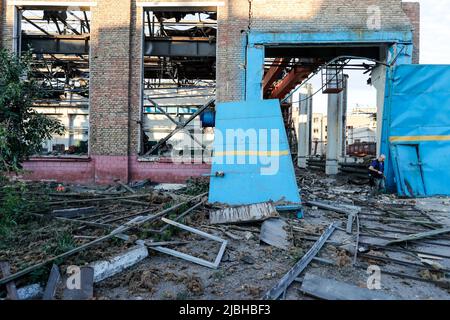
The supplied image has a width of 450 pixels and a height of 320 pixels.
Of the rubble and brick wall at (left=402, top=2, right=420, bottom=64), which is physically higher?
brick wall at (left=402, top=2, right=420, bottom=64)

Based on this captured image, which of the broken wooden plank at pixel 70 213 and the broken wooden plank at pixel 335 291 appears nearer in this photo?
the broken wooden plank at pixel 335 291

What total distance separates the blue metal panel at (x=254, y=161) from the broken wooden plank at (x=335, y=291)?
3.11 m

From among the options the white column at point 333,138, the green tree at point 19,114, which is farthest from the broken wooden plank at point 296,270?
the white column at point 333,138

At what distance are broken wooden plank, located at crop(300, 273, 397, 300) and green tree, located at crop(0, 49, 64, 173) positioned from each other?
4815 millimetres

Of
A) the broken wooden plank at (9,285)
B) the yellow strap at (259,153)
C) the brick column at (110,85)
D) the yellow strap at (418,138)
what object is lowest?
the broken wooden plank at (9,285)

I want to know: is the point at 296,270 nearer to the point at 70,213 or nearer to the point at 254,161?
the point at 254,161

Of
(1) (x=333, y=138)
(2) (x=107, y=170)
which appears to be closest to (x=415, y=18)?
(1) (x=333, y=138)

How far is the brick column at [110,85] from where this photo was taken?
11.6m

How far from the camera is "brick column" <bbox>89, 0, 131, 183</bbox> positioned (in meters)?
11.6

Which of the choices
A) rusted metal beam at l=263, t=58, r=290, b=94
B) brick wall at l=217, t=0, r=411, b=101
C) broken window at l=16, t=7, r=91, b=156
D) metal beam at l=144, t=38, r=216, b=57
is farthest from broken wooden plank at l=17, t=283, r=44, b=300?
rusted metal beam at l=263, t=58, r=290, b=94

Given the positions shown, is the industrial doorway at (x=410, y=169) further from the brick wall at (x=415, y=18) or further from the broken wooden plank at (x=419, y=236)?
the broken wooden plank at (x=419, y=236)

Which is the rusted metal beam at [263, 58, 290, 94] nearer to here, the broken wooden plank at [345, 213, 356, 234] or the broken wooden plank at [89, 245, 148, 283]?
the broken wooden plank at [345, 213, 356, 234]
